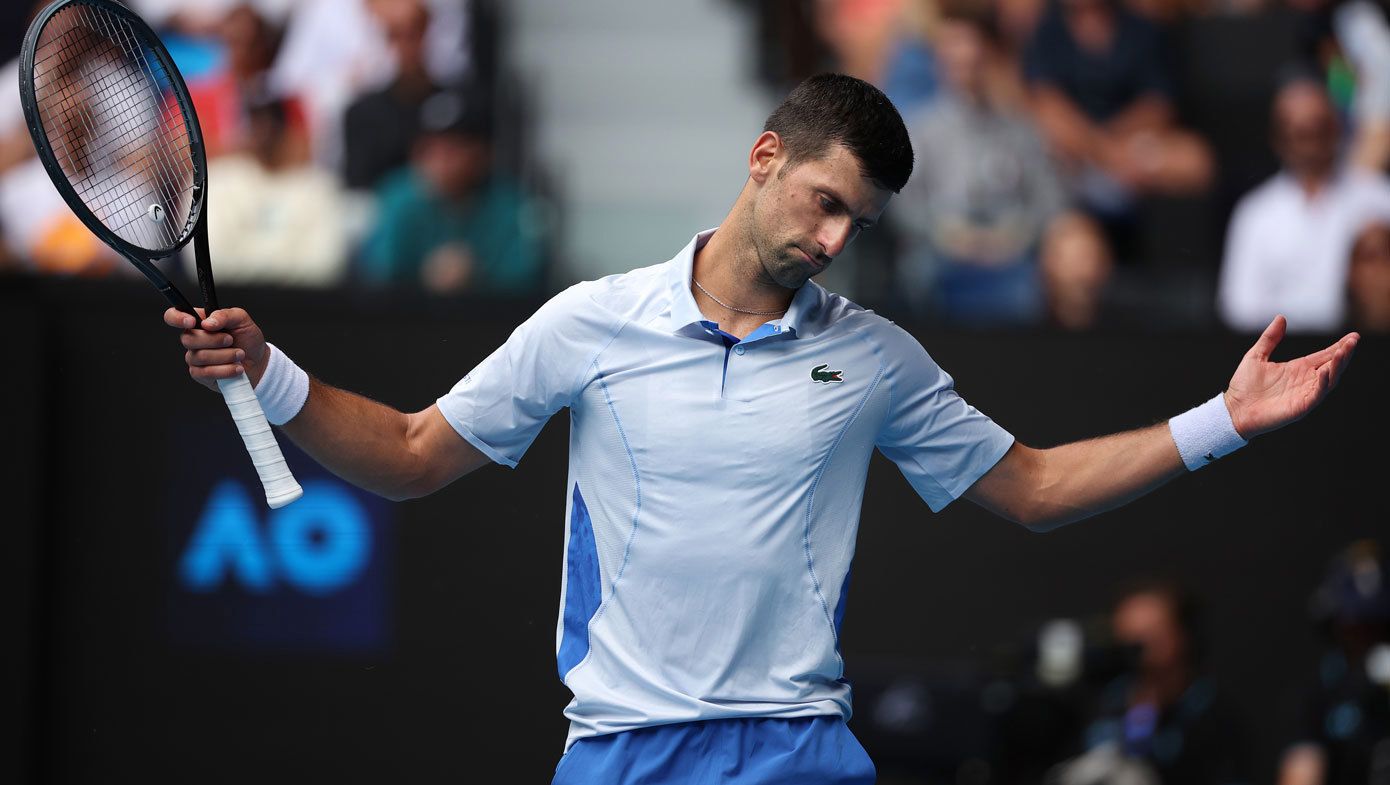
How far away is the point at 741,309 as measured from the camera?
3.24 m

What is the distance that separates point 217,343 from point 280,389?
146mm

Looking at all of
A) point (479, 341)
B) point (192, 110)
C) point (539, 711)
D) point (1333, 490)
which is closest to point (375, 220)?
point (479, 341)

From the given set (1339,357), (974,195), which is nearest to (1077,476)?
(1339,357)

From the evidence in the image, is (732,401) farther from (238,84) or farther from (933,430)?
(238,84)

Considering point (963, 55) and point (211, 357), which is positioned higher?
point (963, 55)

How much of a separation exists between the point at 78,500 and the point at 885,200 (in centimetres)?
389

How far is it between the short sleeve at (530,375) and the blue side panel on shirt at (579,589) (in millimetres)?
178

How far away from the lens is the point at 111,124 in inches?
216

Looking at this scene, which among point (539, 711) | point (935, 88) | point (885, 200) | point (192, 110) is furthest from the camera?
point (935, 88)

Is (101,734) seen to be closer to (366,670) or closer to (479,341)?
(366,670)

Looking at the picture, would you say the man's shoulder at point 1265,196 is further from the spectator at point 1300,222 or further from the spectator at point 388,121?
the spectator at point 388,121

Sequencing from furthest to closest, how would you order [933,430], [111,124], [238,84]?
[238,84] < [111,124] < [933,430]

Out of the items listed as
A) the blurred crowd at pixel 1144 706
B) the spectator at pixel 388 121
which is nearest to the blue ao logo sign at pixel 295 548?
the spectator at pixel 388 121

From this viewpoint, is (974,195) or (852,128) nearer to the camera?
(852,128)
